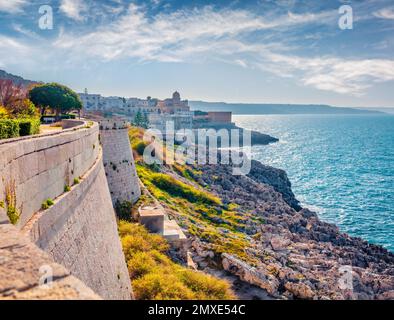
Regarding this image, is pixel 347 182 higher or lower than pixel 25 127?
lower

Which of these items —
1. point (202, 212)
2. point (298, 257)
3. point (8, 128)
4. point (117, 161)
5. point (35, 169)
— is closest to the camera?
point (35, 169)

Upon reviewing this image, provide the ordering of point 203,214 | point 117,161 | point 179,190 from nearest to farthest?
point 117,161 < point 203,214 < point 179,190

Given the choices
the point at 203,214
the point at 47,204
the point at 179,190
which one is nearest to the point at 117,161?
the point at 203,214

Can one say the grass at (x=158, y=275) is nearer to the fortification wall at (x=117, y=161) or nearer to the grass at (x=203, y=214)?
the fortification wall at (x=117, y=161)

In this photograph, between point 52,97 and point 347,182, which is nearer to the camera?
point 52,97

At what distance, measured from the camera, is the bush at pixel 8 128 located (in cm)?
839

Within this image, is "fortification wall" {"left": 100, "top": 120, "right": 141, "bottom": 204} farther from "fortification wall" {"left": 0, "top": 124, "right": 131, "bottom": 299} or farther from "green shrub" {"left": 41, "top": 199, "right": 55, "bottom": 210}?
"green shrub" {"left": 41, "top": 199, "right": 55, "bottom": 210}

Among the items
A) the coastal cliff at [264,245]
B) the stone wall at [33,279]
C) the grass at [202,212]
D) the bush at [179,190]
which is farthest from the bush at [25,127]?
the bush at [179,190]

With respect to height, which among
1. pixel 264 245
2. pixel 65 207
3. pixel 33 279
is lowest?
pixel 264 245

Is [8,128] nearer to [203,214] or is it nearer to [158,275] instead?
[158,275]

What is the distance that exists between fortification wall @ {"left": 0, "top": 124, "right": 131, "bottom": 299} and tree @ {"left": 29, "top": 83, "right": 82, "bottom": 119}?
2038 cm

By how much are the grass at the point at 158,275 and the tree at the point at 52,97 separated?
15958 millimetres

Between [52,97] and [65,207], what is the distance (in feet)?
83.3

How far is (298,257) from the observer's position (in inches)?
1123
